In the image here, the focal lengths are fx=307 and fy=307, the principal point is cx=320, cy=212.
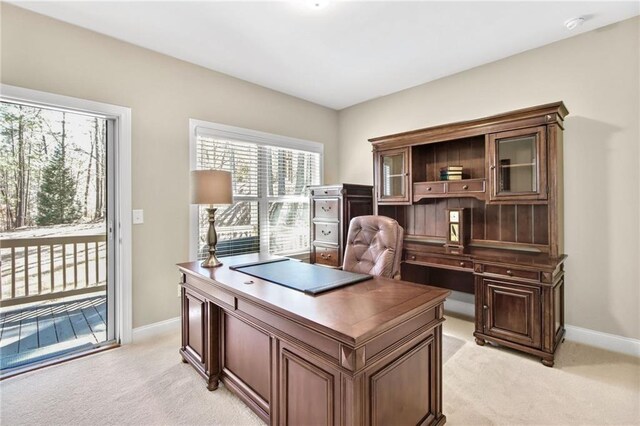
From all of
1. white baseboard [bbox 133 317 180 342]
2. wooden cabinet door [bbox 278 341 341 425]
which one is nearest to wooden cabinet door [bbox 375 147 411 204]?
wooden cabinet door [bbox 278 341 341 425]

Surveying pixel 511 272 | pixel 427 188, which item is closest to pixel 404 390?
pixel 511 272

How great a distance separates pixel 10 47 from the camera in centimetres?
221

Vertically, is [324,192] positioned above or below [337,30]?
below

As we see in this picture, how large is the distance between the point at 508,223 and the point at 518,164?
645mm

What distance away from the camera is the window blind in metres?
3.40

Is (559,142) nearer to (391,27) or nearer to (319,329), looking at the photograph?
(391,27)

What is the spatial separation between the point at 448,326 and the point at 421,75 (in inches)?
107

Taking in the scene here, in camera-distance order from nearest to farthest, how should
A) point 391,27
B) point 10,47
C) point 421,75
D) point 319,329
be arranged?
point 319,329
point 10,47
point 391,27
point 421,75

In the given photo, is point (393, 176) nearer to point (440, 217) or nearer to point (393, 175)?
point (393, 175)

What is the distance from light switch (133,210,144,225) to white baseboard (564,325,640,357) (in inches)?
156

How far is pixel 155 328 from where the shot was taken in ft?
9.55

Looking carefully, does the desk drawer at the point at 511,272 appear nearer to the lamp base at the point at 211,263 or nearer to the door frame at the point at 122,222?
the lamp base at the point at 211,263

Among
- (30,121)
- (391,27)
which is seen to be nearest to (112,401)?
(30,121)

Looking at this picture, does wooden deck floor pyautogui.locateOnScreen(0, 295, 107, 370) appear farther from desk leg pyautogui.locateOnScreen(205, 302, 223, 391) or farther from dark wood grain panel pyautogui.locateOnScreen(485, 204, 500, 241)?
dark wood grain panel pyautogui.locateOnScreen(485, 204, 500, 241)
